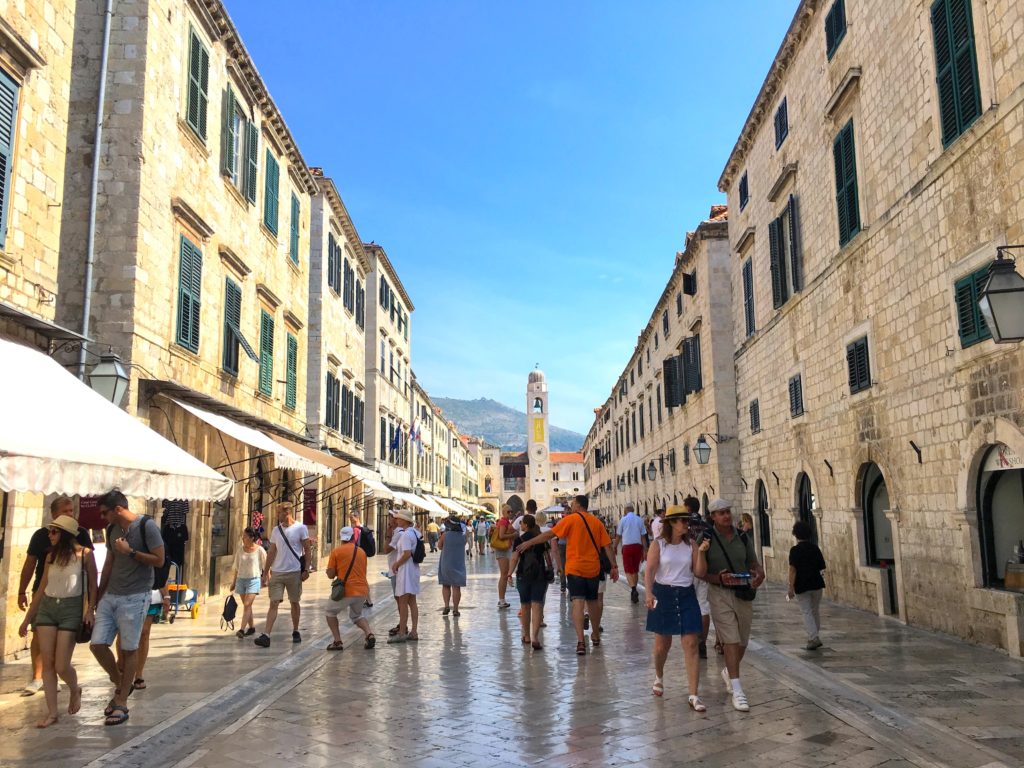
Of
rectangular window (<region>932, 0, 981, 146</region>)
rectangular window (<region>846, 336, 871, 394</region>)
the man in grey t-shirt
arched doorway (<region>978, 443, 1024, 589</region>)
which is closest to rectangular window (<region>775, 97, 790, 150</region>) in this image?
rectangular window (<region>846, 336, 871, 394</region>)

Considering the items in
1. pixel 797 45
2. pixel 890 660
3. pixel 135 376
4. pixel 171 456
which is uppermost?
pixel 797 45

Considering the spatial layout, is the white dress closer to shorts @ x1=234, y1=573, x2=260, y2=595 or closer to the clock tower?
shorts @ x1=234, y1=573, x2=260, y2=595

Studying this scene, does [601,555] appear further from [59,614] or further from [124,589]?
[59,614]

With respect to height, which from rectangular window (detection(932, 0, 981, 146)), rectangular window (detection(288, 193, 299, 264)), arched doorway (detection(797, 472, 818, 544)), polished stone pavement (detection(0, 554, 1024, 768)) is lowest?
polished stone pavement (detection(0, 554, 1024, 768))

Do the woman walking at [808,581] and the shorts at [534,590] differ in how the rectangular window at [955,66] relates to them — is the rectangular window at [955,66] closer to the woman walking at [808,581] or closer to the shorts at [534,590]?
the woman walking at [808,581]

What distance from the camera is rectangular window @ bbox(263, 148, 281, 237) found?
18.9 metres

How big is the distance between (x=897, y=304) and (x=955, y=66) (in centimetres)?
325

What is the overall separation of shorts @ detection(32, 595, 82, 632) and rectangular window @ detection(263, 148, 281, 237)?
1360 centimetres

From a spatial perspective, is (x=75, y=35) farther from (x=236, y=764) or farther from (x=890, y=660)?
(x=890, y=660)

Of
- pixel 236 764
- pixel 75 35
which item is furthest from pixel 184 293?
pixel 236 764

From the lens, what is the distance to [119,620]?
21.3 feet

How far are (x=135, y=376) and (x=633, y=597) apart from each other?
9.00 metres

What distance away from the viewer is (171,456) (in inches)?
316

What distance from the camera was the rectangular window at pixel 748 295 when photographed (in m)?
20.2
